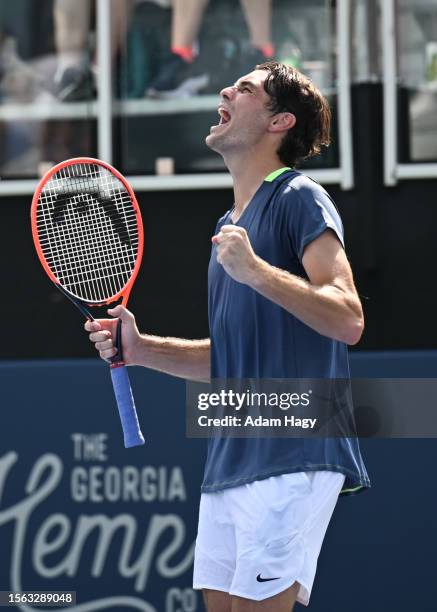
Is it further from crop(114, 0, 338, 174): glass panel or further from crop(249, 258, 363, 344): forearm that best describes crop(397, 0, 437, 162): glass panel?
crop(249, 258, 363, 344): forearm

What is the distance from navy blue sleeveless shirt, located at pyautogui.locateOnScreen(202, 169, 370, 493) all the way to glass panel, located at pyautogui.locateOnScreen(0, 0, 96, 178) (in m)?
2.45

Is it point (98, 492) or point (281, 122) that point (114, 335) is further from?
point (98, 492)

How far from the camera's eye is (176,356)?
347 cm

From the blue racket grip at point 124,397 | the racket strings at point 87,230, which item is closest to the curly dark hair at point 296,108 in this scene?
the blue racket grip at point 124,397

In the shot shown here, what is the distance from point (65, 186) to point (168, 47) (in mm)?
1434

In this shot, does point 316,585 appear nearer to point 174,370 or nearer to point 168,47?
point 174,370

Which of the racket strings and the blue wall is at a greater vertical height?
the racket strings

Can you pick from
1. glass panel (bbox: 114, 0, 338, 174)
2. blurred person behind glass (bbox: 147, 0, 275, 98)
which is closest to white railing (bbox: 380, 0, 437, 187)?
glass panel (bbox: 114, 0, 338, 174)

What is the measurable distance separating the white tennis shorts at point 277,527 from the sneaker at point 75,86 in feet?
9.05

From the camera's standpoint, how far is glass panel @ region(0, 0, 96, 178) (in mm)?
5473

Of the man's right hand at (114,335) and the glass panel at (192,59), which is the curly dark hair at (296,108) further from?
the glass panel at (192,59)

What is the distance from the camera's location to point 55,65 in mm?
5527

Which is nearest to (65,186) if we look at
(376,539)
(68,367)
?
(68,367)

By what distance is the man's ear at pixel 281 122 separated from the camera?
10.9 ft
